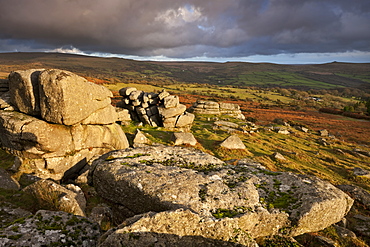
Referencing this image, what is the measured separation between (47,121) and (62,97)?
8.01 ft

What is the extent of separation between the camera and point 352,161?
2945cm

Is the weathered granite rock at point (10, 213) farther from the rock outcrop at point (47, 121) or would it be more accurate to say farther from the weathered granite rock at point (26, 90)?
the weathered granite rock at point (26, 90)

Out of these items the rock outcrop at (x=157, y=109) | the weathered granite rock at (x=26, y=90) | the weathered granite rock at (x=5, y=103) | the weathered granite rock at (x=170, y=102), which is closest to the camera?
the weathered granite rock at (x=26, y=90)

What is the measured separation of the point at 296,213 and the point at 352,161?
30569 millimetres

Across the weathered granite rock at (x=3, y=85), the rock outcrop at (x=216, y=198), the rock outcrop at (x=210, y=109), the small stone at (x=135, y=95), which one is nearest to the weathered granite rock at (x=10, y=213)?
the rock outcrop at (x=216, y=198)

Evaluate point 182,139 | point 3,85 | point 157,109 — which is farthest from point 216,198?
point 157,109

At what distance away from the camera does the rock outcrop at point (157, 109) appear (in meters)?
33.1

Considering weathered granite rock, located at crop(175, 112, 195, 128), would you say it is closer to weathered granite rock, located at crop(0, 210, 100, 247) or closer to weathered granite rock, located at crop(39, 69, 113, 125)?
weathered granite rock, located at crop(39, 69, 113, 125)

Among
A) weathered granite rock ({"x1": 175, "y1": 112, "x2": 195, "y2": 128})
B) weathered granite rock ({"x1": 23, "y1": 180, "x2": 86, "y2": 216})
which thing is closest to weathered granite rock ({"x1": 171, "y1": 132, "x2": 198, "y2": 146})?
weathered granite rock ({"x1": 175, "y1": 112, "x2": 195, "y2": 128})

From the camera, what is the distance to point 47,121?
14.9 meters

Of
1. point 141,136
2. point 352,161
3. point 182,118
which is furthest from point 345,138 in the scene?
point 141,136

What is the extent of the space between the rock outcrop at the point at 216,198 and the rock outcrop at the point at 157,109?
75.2 ft

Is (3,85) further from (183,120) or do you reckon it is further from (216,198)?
(183,120)

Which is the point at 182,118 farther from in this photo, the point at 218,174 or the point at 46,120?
the point at 218,174
